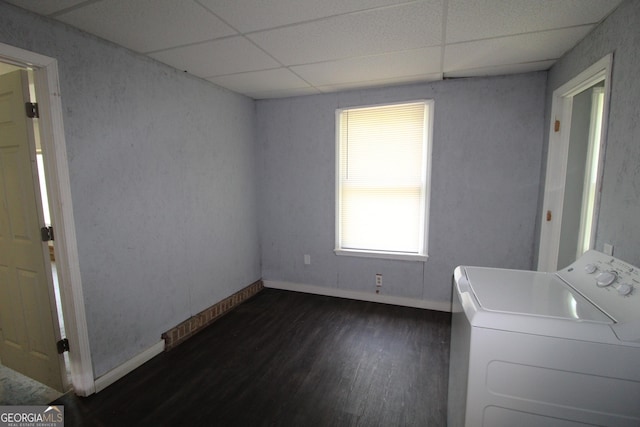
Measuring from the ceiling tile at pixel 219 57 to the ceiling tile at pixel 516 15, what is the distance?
51.1 inches

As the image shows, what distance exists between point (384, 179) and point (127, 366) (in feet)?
9.10

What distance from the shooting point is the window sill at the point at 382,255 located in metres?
2.99

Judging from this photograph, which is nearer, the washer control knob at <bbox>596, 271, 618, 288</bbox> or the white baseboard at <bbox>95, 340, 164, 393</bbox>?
the washer control knob at <bbox>596, 271, 618, 288</bbox>

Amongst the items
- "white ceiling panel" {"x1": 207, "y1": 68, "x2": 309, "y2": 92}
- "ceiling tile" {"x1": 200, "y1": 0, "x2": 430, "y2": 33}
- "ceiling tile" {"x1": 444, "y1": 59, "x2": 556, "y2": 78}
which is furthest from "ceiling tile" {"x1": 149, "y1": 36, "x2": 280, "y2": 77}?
"ceiling tile" {"x1": 444, "y1": 59, "x2": 556, "y2": 78}

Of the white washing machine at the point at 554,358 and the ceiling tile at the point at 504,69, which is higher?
the ceiling tile at the point at 504,69

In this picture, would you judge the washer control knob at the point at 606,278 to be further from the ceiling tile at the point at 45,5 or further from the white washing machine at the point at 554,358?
the ceiling tile at the point at 45,5

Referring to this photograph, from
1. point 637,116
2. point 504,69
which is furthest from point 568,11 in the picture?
point 504,69

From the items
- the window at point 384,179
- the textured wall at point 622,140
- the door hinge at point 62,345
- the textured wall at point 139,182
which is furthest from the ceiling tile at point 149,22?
the textured wall at point 622,140

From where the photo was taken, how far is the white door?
1685mm

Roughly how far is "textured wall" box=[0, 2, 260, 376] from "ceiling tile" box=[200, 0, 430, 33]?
95cm

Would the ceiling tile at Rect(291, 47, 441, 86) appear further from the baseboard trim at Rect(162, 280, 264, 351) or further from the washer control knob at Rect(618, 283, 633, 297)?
the baseboard trim at Rect(162, 280, 264, 351)

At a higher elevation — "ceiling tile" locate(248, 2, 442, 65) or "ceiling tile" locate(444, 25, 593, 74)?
"ceiling tile" locate(444, 25, 593, 74)

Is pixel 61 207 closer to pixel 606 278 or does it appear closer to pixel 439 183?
pixel 606 278

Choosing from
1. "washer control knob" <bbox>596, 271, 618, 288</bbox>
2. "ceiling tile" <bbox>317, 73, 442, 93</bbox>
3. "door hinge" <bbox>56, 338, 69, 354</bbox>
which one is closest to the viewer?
"washer control knob" <bbox>596, 271, 618, 288</bbox>
